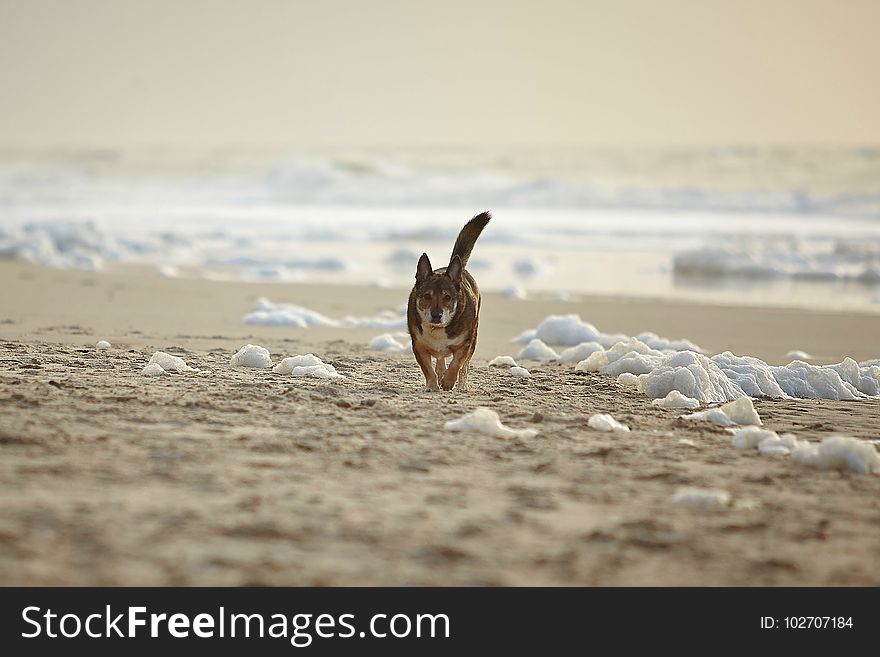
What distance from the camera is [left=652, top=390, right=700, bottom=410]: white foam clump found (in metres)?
6.22

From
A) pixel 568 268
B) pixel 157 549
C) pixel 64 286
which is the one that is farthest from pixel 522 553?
pixel 568 268

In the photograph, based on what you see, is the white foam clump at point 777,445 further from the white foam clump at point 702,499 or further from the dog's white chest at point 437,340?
the dog's white chest at point 437,340

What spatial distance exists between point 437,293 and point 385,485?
2662mm

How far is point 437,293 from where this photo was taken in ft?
22.0

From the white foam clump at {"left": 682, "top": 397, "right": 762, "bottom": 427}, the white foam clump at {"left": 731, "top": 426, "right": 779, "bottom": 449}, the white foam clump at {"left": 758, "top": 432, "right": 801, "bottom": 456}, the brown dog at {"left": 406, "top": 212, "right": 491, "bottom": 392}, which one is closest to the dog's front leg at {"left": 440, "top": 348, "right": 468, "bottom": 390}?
the brown dog at {"left": 406, "top": 212, "right": 491, "bottom": 392}

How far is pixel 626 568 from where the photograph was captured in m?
3.39

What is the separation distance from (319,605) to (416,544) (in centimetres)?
51

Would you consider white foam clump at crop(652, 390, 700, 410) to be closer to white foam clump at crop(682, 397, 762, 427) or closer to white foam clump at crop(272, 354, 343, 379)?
white foam clump at crop(682, 397, 762, 427)

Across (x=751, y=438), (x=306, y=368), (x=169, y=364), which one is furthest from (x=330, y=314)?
(x=751, y=438)

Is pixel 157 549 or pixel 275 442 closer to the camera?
pixel 157 549

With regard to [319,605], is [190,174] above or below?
above

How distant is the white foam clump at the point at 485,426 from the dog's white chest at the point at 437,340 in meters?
1.54

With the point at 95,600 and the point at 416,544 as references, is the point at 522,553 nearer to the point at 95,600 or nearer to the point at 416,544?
the point at 416,544

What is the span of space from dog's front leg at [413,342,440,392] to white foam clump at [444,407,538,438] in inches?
53.2
